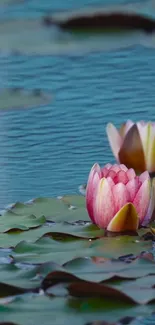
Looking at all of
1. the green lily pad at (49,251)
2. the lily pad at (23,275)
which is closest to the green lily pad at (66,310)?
the lily pad at (23,275)

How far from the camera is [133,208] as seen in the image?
1721 mm

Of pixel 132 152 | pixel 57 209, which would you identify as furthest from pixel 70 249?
pixel 132 152

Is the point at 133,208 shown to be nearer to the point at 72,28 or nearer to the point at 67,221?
the point at 67,221

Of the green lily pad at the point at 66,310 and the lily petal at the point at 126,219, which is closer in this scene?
the green lily pad at the point at 66,310

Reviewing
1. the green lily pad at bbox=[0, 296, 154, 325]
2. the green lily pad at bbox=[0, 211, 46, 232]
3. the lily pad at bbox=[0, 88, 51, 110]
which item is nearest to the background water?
the lily pad at bbox=[0, 88, 51, 110]

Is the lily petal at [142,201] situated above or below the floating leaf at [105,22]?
below

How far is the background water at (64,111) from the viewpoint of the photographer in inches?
83.2

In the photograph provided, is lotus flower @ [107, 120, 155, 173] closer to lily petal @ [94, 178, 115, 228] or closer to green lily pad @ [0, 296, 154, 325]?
lily petal @ [94, 178, 115, 228]

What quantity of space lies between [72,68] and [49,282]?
1444mm

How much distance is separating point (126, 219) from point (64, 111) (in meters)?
0.80

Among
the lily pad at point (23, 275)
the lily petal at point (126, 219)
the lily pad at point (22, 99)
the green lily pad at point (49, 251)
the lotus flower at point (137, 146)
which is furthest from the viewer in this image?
the lily pad at point (22, 99)

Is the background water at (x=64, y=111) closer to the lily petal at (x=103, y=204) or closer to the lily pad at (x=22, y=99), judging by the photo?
the lily pad at (x=22, y=99)

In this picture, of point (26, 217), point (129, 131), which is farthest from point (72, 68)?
point (26, 217)

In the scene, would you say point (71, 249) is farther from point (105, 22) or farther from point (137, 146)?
point (105, 22)
